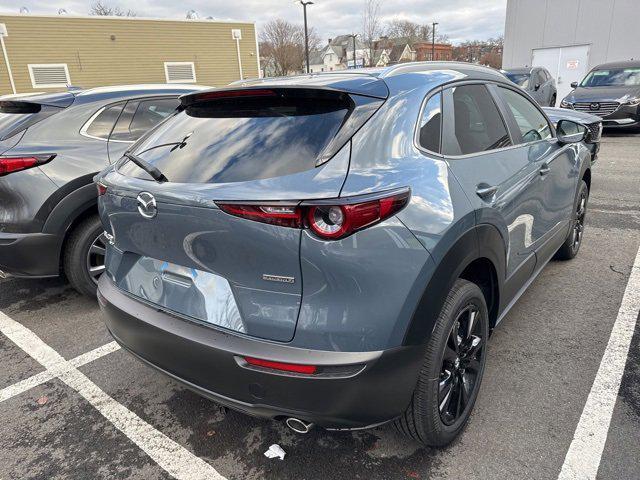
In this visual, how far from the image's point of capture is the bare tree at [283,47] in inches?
1852

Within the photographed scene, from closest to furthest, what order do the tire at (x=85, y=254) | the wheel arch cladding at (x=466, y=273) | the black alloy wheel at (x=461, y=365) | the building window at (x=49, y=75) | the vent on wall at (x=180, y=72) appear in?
1. the wheel arch cladding at (x=466, y=273)
2. the black alloy wheel at (x=461, y=365)
3. the tire at (x=85, y=254)
4. the building window at (x=49, y=75)
5. the vent on wall at (x=180, y=72)

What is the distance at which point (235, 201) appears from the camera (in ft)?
5.76

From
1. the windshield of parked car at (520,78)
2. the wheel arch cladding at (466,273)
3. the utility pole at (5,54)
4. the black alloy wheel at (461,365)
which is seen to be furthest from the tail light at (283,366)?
the utility pole at (5,54)

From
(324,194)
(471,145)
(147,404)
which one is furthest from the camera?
(147,404)

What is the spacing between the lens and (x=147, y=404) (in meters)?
2.71

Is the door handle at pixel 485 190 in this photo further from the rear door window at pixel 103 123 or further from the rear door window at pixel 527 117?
the rear door window at pixel 103 123

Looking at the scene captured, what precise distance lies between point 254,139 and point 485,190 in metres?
1.13

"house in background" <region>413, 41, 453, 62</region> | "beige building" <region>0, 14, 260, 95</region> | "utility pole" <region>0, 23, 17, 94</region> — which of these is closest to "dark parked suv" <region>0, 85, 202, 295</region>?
"utility pole" <region>0, 23, 17, 94</region>

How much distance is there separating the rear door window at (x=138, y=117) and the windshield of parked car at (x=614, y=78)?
1243 cm

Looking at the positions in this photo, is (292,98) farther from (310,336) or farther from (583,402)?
(583,402)

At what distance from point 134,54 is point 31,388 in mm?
22775

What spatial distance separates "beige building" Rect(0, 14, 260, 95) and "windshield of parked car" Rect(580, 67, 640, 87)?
59.5 feet

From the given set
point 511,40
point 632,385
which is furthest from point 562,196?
point 511,40

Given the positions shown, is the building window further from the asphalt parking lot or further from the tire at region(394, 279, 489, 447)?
the tire at region(394, 279, 489, 447)
